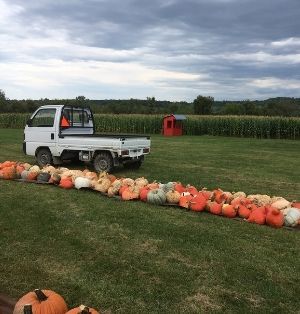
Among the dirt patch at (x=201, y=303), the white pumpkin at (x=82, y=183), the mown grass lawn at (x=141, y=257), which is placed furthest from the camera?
the white pumpkin at (x=82, y=183)

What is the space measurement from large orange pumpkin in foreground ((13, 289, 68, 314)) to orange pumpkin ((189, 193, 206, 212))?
473cm

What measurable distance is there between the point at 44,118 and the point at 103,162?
279cm

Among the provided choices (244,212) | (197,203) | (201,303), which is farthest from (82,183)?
(201,303)

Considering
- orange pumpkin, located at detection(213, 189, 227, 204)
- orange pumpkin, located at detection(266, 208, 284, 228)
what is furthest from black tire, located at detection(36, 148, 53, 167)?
orange pumpkin, located at detection(266, 208, 284, 228)

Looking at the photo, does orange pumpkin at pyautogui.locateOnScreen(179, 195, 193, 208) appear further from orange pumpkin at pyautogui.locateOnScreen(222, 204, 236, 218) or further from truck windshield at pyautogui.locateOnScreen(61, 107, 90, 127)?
truck windshield at pyautogui.locateOnScreen(61, 107, 90, 127)

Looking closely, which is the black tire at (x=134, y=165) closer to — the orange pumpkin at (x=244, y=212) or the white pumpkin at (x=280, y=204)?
the orange pumpkin at (x=244, y=212)

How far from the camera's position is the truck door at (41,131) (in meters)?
14.1

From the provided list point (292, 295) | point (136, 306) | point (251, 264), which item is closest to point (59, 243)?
point (136, 306)

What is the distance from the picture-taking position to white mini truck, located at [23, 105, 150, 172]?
42.9 ft

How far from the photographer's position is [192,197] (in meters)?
8.91

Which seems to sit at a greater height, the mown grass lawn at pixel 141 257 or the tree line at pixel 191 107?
the tree line at pixel 191 107

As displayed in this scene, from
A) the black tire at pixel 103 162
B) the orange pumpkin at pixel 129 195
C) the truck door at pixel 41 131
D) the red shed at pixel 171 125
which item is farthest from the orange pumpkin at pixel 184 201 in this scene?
the red shed at pixel 171 125

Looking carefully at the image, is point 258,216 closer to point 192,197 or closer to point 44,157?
point 192,197

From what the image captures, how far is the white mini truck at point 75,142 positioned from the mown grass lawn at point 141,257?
317 cm
